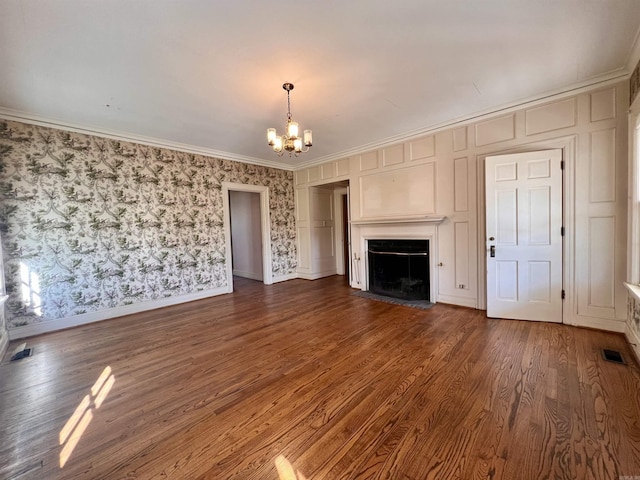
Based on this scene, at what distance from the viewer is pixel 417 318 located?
3.40 meters

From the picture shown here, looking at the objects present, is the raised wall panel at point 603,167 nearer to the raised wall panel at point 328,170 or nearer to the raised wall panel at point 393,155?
the raised wall panel at point 393,155

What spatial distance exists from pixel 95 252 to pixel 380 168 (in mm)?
4717

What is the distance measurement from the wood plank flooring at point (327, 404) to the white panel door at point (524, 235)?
29 centimetres

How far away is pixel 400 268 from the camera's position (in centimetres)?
441

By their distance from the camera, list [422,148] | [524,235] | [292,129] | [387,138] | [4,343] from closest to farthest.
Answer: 1. [292,129]
2. [4,343]
3. [524,235]
4. [422,148]
5. [387,138]

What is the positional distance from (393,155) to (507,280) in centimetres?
259

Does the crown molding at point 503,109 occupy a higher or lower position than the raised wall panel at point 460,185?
higher

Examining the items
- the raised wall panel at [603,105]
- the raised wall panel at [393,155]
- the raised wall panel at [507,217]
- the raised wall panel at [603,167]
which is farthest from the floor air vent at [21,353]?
the raised wall panel at [603,105]

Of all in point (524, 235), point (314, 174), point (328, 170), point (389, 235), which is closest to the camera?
point (524, 235)

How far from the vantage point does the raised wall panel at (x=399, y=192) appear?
13.4 ft

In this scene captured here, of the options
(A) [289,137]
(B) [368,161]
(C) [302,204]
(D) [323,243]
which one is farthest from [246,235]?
(A) [289,137]

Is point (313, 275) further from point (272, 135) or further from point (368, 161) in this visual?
point (272, 135)

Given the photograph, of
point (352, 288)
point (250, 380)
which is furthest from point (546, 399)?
point (352, 288)

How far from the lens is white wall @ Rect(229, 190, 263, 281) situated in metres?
6.39
